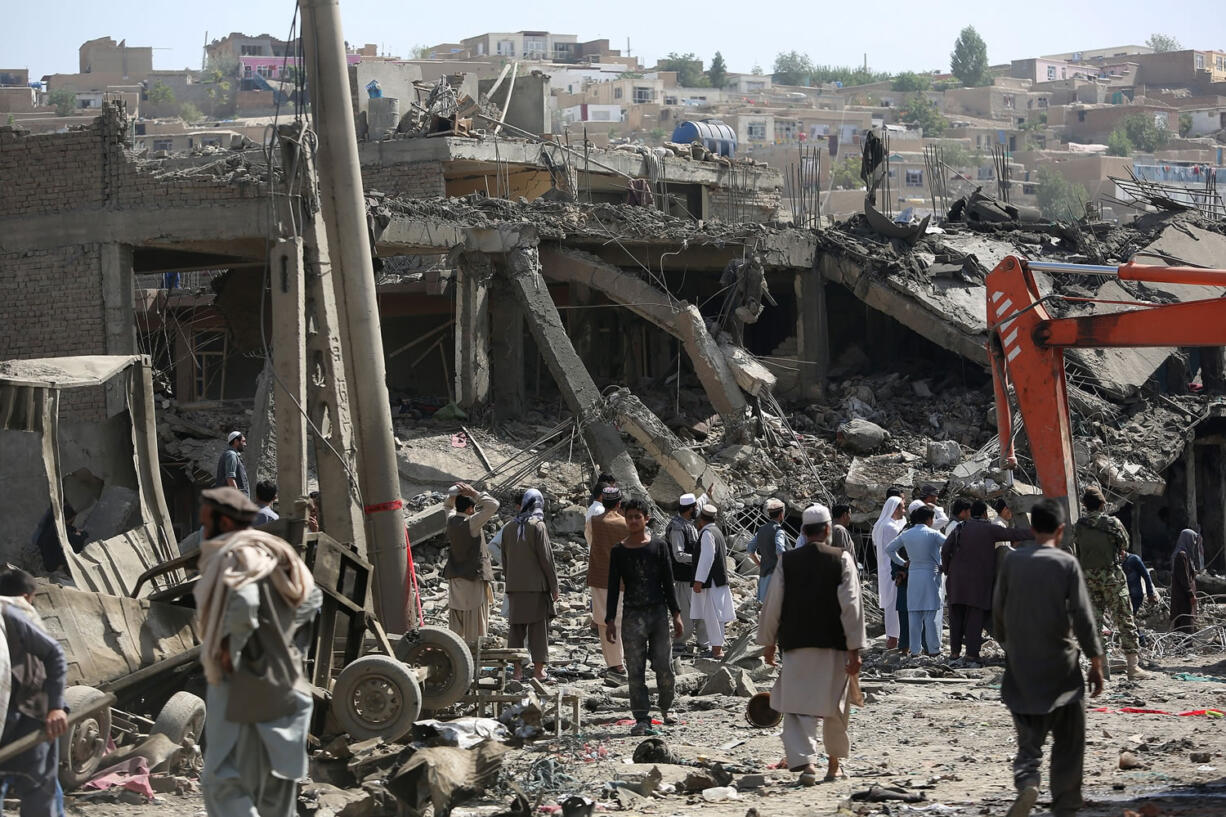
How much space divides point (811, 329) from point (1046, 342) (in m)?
9.70

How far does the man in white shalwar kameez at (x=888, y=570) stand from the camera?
43.3ft

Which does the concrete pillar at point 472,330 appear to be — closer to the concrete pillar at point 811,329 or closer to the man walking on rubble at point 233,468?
the concrete pillar at point 811,329

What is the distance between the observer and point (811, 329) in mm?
23641

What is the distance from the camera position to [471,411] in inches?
814

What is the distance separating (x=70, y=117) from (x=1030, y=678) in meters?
76.6

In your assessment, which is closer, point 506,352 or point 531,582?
point 531,582

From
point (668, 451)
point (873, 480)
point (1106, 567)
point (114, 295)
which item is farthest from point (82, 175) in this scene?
point (1106, 567)

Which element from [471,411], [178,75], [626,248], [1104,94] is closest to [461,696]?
[471,411]

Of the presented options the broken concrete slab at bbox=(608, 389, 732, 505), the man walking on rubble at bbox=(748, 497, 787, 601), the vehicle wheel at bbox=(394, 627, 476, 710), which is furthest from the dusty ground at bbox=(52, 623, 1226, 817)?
the broken concrete slab at bbox=(608, 389, 732, 505)

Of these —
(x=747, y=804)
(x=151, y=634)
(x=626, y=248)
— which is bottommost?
(x=747, y=804)

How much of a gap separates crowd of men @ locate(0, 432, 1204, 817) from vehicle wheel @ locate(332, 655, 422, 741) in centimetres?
107

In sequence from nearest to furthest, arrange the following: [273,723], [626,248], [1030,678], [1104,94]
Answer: [273,723] → [1030,678] → [626,248] → [1104,94]

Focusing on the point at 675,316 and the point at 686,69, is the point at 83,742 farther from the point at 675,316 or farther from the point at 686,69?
the point at 686,69

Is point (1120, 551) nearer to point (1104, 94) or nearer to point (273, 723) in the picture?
point (273, 723)
